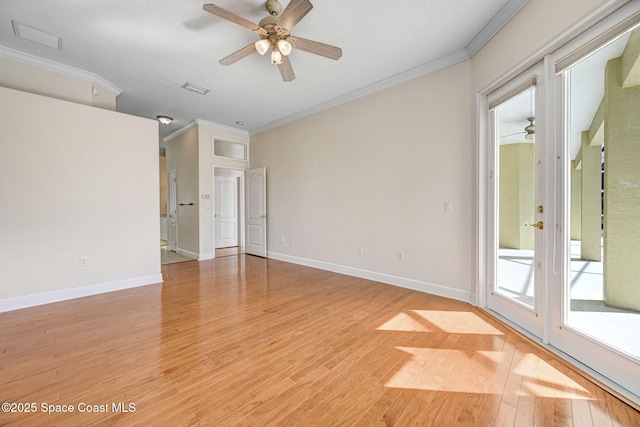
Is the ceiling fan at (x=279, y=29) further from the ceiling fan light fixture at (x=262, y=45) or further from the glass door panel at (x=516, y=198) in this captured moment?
the glass door panel at (x=516, y=198)

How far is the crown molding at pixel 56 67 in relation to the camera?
10.3ft

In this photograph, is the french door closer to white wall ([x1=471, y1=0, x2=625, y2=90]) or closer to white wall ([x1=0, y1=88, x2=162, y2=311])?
white wall ([x1=471, y1=0, x2=625, y2=90])

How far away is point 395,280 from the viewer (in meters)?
3.88

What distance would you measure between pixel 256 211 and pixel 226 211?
6.45 feet

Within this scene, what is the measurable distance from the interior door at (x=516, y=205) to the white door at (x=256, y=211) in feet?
15.0

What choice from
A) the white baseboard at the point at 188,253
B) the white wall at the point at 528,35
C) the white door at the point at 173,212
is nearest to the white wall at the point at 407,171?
the white wall at the point at 528,35

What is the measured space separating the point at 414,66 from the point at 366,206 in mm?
2116

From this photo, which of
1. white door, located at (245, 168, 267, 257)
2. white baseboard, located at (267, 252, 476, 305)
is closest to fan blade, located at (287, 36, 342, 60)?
white baseboard, located at (267, 252, 476, 305)

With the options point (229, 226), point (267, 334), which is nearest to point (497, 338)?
point (267, 334)

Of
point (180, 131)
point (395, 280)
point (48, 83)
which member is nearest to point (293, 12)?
point (395, 280)

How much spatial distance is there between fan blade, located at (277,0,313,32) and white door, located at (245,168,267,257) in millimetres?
3938

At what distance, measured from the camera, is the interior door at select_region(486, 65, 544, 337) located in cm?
229

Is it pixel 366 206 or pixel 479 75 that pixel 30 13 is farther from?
pixel 479 75

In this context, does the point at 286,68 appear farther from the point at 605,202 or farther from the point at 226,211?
the point at 226,211
